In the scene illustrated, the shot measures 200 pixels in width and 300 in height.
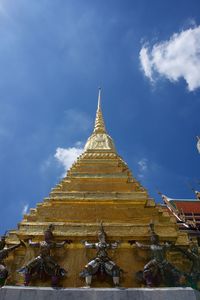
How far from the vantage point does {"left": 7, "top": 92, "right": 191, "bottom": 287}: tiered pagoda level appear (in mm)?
9586

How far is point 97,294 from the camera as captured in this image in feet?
→ 23.0

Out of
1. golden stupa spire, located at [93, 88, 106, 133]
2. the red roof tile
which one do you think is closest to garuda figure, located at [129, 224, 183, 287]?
golden stupa spire, located at [93, 88, 106, 133]

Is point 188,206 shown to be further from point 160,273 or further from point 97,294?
point 97,294

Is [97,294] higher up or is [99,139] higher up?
[99,139]

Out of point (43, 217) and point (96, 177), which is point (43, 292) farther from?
point (96, 177)

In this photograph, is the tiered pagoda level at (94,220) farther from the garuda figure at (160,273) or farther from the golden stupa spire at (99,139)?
the golden stupa spire at (99,139)

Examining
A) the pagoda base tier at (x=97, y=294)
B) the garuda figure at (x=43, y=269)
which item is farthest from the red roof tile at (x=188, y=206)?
the pagoda base tier at (x=97, y=294)

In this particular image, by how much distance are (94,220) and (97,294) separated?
410cm

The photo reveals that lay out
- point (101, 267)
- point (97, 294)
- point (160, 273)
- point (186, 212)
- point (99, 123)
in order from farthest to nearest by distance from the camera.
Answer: point (99, 123) < point (186, 212) < point (101, 267) < point (160, 273) < point (97, 294)

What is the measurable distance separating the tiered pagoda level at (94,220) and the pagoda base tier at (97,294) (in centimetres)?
176

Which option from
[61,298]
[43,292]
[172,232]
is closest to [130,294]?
[61,298]

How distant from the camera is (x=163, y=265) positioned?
8438mm


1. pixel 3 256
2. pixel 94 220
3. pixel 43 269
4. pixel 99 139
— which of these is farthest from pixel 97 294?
pixel 99 139

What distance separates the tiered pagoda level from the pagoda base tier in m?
1.76
